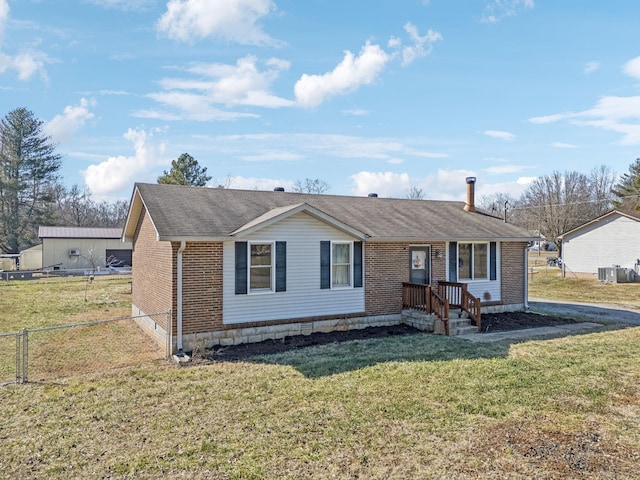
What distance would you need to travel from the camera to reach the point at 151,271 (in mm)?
12672

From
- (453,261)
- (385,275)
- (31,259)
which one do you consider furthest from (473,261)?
(31,259)

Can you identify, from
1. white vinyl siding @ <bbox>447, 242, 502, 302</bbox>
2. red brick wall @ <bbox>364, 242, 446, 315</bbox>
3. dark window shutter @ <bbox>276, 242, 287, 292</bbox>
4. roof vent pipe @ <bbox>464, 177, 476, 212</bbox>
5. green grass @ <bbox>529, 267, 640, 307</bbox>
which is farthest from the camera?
green grass @ <bbox>529, 267, 640, 307</bbox>

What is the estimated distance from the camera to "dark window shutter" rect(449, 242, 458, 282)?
1460 cm

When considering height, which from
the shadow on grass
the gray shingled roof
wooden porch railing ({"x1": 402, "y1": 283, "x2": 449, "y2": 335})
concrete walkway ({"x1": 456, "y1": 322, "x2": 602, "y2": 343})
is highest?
the gray shingled roof

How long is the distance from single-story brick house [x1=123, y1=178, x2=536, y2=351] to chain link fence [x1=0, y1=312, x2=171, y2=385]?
44 cm

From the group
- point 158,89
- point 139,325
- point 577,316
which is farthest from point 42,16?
point 577,316

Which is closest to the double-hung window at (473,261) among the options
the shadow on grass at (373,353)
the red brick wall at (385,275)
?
the red brick wall at (385,275)

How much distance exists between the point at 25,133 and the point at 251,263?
46.6 metres

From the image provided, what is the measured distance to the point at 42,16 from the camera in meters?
10.8

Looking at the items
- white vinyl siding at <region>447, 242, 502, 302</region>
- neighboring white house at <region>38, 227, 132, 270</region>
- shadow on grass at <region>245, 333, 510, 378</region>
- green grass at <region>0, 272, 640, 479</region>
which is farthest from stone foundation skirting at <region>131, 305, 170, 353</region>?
neighboring white house at <region>38, 227, 132, 270</region>

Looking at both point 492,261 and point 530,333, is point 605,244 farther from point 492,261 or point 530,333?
point 530,333

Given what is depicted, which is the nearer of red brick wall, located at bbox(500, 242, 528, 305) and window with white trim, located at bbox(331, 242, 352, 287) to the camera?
window with white trim, located at bbox(331, 242, 352, 287)

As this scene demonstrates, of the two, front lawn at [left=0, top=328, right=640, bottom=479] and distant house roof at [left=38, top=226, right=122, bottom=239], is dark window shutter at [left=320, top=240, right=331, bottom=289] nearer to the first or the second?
front lawn at [left=0, top=328, right=640, bottom=479]

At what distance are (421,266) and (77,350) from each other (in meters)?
10.2
